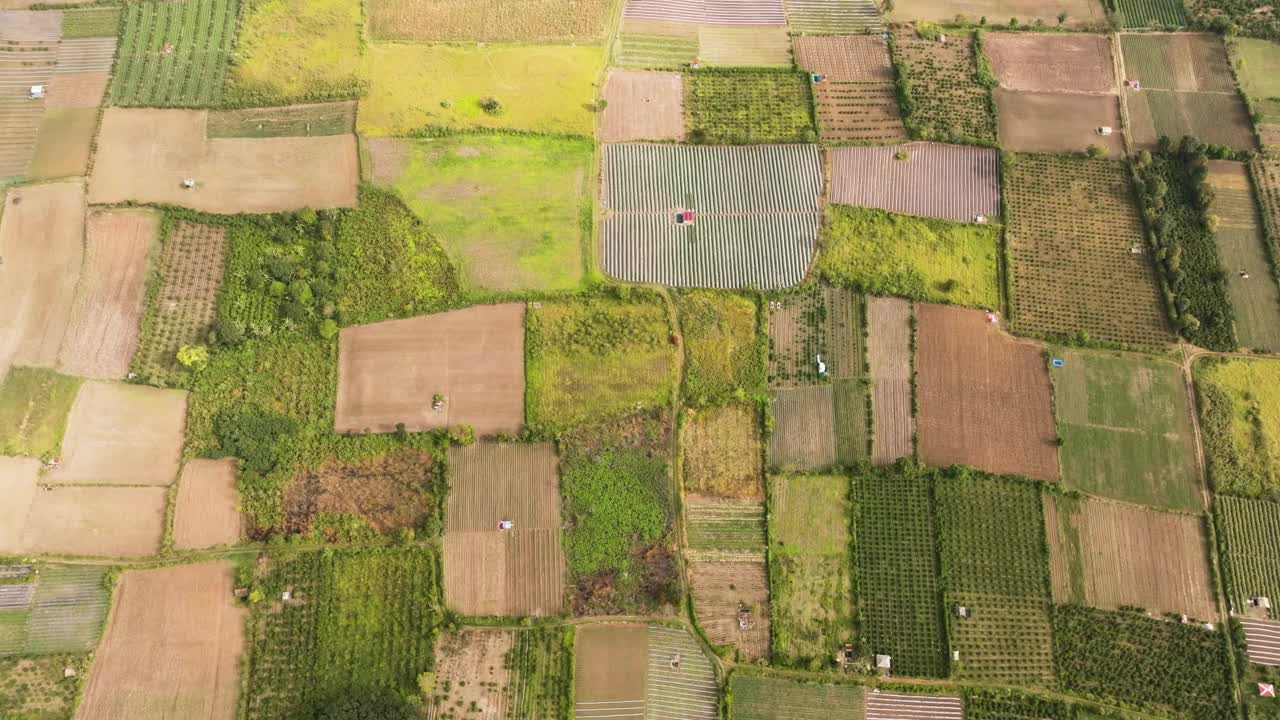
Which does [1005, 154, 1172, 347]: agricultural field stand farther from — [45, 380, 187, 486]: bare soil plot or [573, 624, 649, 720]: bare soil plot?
[45, 380, 187, 486]: bare soil plot

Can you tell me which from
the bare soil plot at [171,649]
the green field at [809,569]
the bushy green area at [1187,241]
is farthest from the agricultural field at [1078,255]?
the bare soil plot at [171,649]

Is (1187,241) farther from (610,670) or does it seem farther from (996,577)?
(610,670)

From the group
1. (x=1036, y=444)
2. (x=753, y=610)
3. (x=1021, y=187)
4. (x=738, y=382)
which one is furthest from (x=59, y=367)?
(x=1021, y=187)

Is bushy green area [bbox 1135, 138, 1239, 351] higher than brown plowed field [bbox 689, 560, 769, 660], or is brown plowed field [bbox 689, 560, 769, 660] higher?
bushy green area [bbox 1135, 138, 1239, 351]

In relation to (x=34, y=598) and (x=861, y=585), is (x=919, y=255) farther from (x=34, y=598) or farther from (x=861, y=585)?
(x=34, y=598)

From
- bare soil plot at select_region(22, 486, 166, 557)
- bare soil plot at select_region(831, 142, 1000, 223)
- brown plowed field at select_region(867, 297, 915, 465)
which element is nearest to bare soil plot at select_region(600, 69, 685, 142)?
bare soil plot at select_region(831, 142, 1000, 223)

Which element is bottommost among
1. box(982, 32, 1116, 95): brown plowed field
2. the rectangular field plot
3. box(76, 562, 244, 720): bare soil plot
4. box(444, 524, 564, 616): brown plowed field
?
the rectangular field plot
